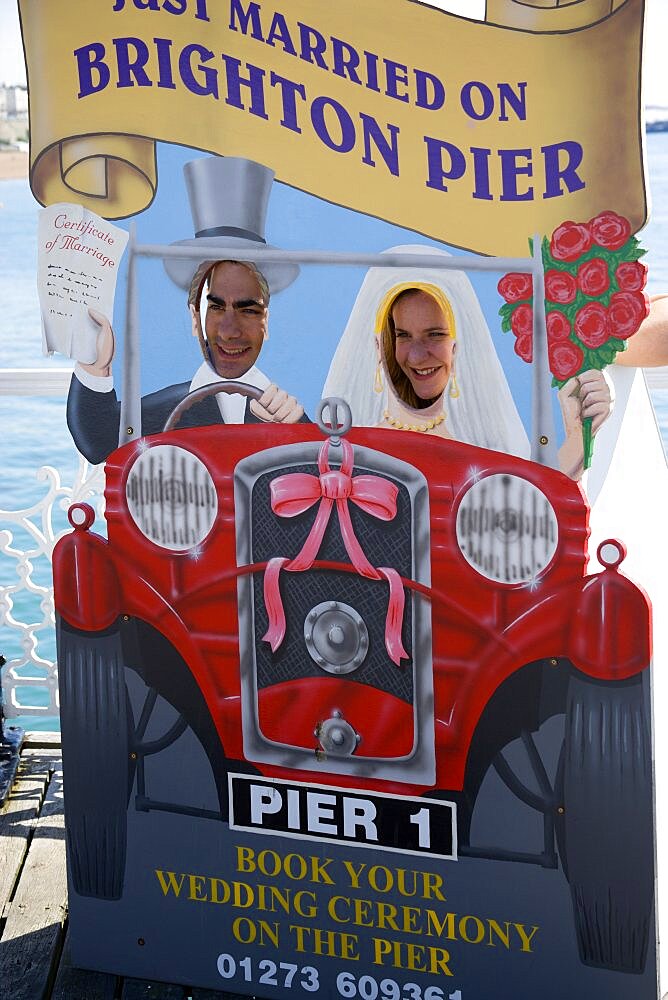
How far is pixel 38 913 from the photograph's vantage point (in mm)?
3332

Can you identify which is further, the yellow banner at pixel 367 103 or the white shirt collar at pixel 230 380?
the white shirt collar at pixel 230 380

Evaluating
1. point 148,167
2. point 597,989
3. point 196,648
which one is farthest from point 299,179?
point 597,989

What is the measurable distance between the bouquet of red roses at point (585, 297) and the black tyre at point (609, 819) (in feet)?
1.61

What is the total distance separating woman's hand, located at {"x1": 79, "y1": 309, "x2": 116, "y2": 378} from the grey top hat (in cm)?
27

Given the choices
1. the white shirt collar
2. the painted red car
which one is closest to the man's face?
the white shirt collar

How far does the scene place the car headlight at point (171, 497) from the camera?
2.77 meters

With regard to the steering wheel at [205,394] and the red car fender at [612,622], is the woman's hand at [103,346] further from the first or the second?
the red car fender at [612,622]

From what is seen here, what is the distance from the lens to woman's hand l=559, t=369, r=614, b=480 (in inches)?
95.5

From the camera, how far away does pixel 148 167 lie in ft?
8.70

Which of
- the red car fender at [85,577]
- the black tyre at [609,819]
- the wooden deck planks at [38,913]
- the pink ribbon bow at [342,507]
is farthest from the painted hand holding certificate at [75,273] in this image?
the wooden deck planks at [38,913]

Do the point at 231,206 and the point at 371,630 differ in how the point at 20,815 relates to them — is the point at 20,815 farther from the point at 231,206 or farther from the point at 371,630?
the point at 231,206

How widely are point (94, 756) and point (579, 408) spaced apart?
4.34 ft

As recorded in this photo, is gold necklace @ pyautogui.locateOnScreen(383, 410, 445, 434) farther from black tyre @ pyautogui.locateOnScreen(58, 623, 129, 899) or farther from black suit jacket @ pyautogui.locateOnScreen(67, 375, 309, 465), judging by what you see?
black tyre @ pyautogui.locateOnScreen(58, 623, 129, 899)

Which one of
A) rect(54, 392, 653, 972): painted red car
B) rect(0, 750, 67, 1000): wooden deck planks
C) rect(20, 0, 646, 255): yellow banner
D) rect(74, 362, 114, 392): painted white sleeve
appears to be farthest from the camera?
rect(0, 750, 67, 1000): wooden deck planks
